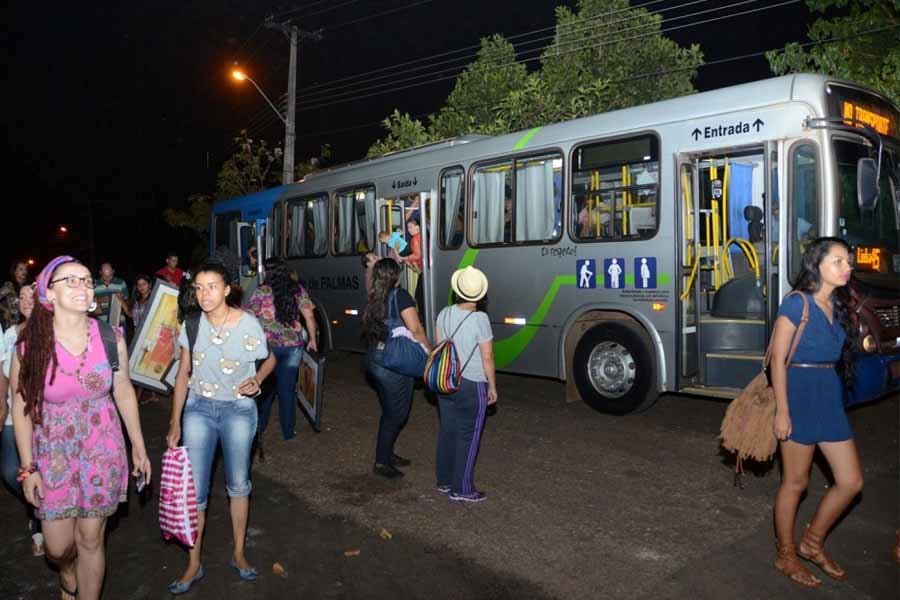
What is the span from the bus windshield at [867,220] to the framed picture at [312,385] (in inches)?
196

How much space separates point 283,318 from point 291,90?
18026 millimetres

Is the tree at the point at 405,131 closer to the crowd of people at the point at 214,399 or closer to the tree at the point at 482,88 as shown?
the tree at the point at 482,88

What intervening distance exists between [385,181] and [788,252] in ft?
20.8

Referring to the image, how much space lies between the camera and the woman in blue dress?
4.07m

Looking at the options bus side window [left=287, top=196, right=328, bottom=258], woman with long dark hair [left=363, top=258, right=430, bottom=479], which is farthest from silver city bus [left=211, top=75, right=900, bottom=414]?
woman with long dark hair [left=363, top=258, right=430, bottom=479]

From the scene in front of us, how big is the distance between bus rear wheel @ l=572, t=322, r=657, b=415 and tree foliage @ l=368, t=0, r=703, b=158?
1249 cm

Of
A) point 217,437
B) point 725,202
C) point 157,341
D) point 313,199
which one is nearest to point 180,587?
point 217,437

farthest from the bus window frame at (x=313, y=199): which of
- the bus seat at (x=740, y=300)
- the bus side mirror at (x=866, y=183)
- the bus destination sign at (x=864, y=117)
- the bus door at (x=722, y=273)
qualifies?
the bus side mirror at (x=866, y=183)

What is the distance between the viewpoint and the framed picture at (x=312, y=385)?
7391mm

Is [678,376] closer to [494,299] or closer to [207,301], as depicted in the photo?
[494,299]

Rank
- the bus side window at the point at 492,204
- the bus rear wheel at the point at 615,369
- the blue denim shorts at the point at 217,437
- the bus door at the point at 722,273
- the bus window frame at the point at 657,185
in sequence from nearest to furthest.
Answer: the blue denim shorts at the point at 217,437
the bus door at the point at 722,273
the bus window frame at the point at 657,185
the bus rear wheel at the point at 615,369
the bus side window at the point at 492,204

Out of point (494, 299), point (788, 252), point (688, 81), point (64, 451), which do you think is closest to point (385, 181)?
point (494, 299)

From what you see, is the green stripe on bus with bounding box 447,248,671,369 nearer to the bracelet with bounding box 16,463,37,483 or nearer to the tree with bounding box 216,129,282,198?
the bracelet with bounding box 16,463,37,483

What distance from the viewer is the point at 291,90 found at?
2334 cm
